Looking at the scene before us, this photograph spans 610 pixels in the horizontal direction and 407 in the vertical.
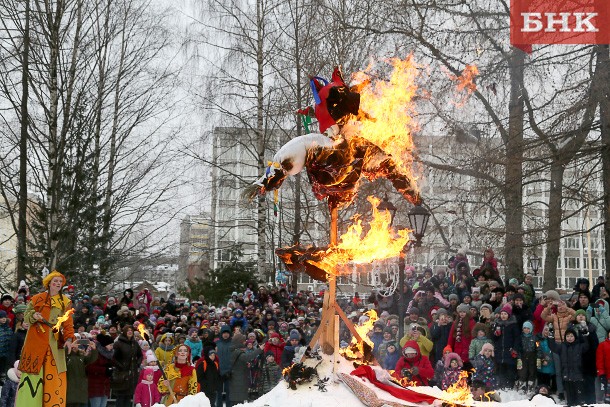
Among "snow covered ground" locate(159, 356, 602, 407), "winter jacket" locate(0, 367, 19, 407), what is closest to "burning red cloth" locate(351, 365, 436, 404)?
"snow covered ground" locate(159, 356, 602, 407)

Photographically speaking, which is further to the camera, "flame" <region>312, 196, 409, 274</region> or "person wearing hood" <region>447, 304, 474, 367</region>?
"person wearing hood" <region>447, 304, 474, 367</region>

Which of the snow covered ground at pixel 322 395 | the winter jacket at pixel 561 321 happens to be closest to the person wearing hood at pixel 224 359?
the winter jacket at pixel 561 321

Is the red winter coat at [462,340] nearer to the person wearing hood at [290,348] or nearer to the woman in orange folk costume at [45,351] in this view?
the person wearing hood at [290,348]

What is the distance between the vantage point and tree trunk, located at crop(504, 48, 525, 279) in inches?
620

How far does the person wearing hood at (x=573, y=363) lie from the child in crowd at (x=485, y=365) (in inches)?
44.1

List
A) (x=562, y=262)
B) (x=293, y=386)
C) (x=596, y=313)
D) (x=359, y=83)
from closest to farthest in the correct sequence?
(x=293, y=386)
(x=359, y=83)
(x=596, y=313)
(x=562, y=262)

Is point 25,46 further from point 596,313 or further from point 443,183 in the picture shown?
point 596,313

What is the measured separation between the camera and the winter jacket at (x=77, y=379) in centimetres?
1250

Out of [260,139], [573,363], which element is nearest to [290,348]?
[573,363]

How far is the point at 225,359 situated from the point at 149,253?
419 inches

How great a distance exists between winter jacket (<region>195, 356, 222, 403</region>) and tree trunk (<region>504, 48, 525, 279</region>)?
21.8 ft

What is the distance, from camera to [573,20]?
1555cm

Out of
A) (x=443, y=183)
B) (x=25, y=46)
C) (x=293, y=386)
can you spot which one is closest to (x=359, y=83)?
(x=293, y=386)

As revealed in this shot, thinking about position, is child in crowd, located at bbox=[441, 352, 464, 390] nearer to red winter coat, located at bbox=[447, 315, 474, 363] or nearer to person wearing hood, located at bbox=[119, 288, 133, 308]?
red winter coat, located at bbox=[447, 315, 474, 363]
